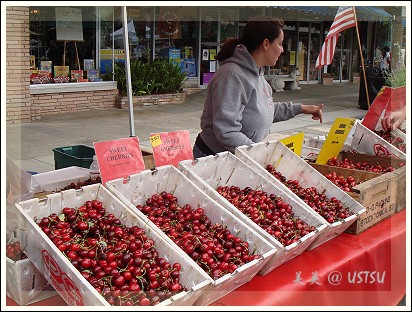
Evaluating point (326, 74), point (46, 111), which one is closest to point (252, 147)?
point (46, 111)

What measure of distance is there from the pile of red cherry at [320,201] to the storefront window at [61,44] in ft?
30.5

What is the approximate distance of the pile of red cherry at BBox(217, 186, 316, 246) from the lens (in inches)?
98.0

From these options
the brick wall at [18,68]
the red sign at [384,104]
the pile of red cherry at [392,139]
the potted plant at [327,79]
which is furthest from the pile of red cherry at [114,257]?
the potted plant at [327,79]

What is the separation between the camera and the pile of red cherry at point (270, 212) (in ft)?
8.16

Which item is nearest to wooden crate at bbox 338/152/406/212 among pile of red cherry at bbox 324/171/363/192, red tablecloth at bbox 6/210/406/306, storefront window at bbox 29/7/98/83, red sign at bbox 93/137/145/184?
red tablecloth at bbox 6/210/406/306

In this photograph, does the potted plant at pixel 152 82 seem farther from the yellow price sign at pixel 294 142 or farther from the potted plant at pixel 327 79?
the yellow price sign at pixel 294 142

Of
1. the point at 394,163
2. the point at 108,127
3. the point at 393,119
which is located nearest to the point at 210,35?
the point at 108,127

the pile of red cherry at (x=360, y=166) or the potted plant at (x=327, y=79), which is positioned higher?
the potted plant at (x=327, y=79)

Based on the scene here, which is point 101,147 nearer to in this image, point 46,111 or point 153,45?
point 46,111

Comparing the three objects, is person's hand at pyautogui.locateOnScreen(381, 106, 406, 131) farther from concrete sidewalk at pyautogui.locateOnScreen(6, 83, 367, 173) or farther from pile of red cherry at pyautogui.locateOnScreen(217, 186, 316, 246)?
concrete sidewalk at pyautogui.locateOnScreen(6, 83, 367, 173)

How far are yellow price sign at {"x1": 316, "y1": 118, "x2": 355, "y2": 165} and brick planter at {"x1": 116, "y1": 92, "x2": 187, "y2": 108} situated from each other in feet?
29.5

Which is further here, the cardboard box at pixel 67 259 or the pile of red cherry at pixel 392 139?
the pile of red cherry at pixel 392 139

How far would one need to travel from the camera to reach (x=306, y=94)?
54.5ft

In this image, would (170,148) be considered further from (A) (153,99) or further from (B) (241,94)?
(A) (153,99)
